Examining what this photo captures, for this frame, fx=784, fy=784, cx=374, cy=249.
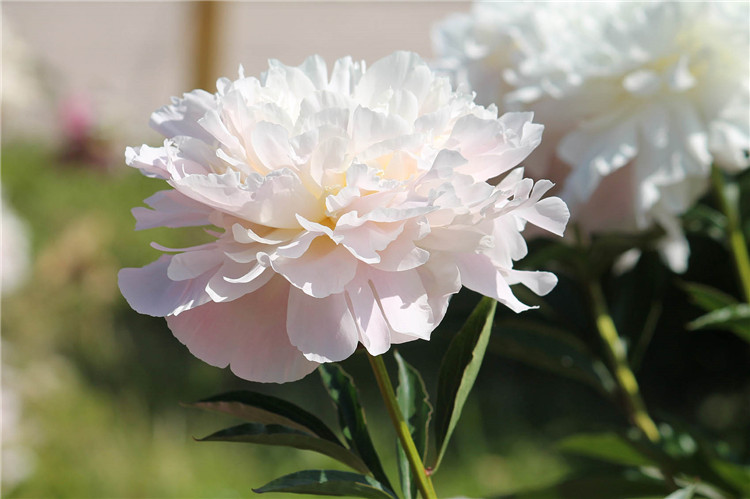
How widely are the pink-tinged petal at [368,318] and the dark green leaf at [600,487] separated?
1.02 feet

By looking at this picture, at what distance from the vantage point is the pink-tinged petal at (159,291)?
32 cm

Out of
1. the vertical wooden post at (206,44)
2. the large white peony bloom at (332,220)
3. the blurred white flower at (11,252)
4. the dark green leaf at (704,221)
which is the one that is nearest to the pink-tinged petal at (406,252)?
the large white peony bloom at (332,220)

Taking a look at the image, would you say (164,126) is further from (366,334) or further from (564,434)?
(564,434)

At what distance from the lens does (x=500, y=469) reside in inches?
57.4

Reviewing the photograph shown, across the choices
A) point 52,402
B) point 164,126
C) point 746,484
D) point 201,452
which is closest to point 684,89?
point 746,484

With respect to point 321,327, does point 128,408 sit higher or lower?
higher

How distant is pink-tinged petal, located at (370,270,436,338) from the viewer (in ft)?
1.03

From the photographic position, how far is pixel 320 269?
32 centimetres

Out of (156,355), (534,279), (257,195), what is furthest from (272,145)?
(156,355)

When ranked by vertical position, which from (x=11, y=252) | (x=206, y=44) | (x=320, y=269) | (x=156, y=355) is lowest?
→ (x=320, y=269)

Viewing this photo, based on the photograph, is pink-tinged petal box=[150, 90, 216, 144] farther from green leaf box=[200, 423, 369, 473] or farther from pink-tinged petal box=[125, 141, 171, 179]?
green leaf box=[200, 423, 369, 473]

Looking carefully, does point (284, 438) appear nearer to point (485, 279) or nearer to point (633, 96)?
point (485, 279)

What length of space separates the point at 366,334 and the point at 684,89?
0.36 metres

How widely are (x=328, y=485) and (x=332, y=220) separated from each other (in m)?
0.11
